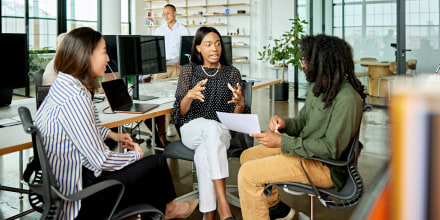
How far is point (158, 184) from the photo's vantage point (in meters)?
1.93

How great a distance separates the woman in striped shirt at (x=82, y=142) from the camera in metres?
1.51

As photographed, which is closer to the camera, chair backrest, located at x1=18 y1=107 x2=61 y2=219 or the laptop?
chair backrest, located at x1=18 y1=107 x2=61 y2=219

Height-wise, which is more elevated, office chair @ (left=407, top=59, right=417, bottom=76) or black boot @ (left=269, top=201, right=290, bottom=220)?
office chair @ (left=407, top=59, right=417, bottom=76)

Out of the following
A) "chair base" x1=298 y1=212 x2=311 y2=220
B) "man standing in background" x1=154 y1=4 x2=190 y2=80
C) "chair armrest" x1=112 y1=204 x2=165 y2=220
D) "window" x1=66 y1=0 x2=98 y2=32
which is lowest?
"chair base" x1=298 y1=212 x2=311 y2=220

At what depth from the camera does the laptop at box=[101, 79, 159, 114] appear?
2424mm

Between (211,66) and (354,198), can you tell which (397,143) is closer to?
(354,198)

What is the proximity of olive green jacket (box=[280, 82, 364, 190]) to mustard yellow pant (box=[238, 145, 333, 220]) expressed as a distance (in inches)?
2.2

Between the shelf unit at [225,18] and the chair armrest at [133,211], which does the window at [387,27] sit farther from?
the chair armrest at [133,211]

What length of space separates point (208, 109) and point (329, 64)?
1.04 m

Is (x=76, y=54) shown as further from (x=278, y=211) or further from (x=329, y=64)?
(x=278, y=211)

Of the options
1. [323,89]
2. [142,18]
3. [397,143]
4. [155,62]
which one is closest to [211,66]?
[155,62]

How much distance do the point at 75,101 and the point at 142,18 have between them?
33.3 ft

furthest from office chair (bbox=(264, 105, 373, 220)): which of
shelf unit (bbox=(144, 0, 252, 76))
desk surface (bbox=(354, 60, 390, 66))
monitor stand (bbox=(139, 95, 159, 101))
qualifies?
shelf unit (bbox=(144, 0, 252, 76))

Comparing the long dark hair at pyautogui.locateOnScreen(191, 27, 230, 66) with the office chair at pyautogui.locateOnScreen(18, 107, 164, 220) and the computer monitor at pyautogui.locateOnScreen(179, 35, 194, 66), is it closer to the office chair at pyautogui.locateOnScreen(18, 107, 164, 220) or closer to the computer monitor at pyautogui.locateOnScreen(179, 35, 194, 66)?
the computer monitor at pyautogui.locateOnScreen(179, 35, 194, 66)
